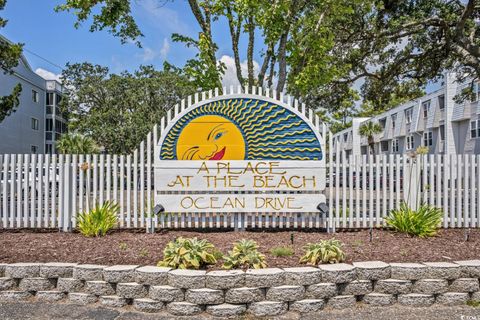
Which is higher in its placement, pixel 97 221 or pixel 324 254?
pixel 97 221

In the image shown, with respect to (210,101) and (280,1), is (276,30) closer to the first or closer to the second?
(280,1)

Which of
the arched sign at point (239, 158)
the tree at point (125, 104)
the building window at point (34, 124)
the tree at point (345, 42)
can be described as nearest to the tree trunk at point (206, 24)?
the tree at point (345, 42)

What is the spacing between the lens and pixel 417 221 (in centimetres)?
686

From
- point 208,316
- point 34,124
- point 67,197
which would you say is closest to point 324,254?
point 208,316

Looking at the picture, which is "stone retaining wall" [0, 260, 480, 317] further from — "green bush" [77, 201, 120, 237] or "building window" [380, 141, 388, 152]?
"building window" [380, 141, 388, 152]

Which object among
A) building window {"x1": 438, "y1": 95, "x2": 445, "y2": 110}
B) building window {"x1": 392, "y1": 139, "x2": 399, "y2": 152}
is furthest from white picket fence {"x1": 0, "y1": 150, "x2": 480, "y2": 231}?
building window {"x1": 392, "y1": 139, "x2": 399, "y2": 152}

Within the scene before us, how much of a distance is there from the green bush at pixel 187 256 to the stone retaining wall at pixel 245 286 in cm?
24

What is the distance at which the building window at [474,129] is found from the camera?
96.9 feet

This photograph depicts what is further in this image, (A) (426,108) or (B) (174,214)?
(A) (426,108)

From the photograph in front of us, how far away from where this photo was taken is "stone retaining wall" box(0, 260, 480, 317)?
434 cm

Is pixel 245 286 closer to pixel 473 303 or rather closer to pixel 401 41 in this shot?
pixel 473 303

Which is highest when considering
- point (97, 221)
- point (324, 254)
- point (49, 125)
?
point (49, 125)

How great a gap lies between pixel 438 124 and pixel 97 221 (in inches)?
1355

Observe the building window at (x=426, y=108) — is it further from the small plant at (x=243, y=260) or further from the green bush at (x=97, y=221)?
the small plant at (x=243, y=260)
